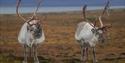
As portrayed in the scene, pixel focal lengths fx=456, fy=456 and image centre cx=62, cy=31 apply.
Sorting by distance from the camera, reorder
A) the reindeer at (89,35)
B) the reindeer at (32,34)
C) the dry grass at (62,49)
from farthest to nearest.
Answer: the dry grass at (62,49), the reindeer at (32,34), the reindeer at (89,35)

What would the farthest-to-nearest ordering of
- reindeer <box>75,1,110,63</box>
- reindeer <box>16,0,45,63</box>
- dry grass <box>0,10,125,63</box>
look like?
dry grass <box>0,10,125,63</box>
reindeer <box>16,0,45,63</box>
reindeer <box>75,1,110,63</box>

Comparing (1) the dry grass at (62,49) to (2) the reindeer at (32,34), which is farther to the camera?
(1) the dry grass at (62,49)

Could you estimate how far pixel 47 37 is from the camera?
64.1 ft

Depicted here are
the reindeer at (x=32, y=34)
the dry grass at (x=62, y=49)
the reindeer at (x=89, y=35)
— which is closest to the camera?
the reindeer at (x=89, y=35)

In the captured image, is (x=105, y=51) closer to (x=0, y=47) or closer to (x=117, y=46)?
(x=117, y=46)

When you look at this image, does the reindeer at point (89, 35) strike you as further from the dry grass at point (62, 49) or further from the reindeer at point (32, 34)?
the reindeer at point (32, 34)

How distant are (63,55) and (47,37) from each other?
5.19 metres

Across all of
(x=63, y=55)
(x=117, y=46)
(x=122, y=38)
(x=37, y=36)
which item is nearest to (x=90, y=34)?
(x=37, y=36)

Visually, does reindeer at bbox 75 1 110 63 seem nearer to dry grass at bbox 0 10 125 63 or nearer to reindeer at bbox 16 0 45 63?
dry grass at bbox 0 10 125 63

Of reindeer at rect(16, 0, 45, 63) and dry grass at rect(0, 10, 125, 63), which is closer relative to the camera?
reindeer at rect(16, 0, 45, 63)

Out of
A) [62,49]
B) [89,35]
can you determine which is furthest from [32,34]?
[62,49]

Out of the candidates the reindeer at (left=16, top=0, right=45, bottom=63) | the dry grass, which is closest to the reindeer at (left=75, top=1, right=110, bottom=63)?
the dry grass

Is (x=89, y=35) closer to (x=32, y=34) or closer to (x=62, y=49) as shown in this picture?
(x=32, y=34)

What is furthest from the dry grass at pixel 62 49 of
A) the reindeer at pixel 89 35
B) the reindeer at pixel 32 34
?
the reindeer at pixel 32 34
